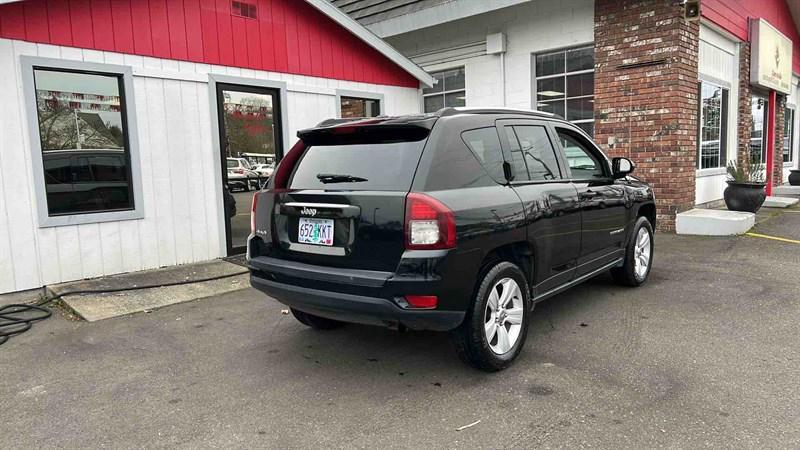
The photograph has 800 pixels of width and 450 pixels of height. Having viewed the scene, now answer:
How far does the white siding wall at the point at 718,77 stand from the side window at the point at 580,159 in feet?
19.0

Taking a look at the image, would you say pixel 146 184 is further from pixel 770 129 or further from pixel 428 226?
pixel 770 129

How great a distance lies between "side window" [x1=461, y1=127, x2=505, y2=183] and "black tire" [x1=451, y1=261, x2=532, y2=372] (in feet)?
2.10

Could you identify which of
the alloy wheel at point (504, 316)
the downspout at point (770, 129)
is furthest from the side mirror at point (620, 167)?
the downspout at point (770, 129)

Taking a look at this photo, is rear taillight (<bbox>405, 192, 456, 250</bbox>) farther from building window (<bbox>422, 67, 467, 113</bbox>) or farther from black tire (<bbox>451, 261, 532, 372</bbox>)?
building window (<bbox>422, 67, 467, 113</bbox>)

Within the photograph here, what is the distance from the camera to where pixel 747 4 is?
37.6ft

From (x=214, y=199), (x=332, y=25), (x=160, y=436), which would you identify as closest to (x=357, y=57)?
(x=332, y=25)

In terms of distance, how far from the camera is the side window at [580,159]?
4.75 m

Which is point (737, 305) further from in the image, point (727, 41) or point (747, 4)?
point (747, 4)

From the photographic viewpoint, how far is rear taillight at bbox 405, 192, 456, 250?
3.25m

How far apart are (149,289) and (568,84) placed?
7571 mm

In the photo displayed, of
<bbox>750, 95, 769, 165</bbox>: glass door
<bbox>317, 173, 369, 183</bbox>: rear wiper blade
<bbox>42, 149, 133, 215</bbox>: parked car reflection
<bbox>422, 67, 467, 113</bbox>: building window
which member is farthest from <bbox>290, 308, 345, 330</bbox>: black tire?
<bbox>750, 95, 769, 165</bbox>: glass door

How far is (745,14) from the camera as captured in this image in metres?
11.3

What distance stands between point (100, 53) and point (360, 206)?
4.56 metres

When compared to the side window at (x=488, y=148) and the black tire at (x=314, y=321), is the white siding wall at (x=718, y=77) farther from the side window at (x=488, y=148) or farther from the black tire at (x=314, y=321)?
the black tire at (x=314, y=321)
